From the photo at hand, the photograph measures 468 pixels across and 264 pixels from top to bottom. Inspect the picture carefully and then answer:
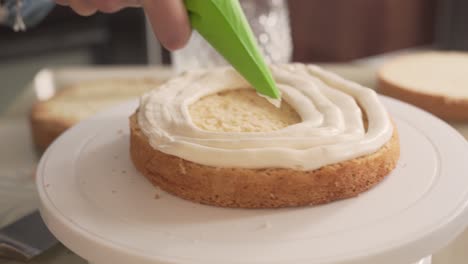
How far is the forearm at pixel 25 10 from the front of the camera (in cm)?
139

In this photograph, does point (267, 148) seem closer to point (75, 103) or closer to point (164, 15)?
point (164, 15)

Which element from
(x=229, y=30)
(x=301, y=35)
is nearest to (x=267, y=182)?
(x=229, y=30)

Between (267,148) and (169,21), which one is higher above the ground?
(169,21)

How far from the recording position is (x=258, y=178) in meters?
0.80

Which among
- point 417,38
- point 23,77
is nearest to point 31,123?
point 23,77

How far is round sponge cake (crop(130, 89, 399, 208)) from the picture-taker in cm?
80

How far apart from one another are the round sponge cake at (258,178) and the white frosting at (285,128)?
0.01 meters

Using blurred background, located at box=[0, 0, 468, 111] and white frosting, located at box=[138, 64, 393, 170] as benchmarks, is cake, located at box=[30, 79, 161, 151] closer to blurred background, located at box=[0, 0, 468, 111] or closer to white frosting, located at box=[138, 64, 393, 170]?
white frosting, located at box=[138, 64, 393, 170]

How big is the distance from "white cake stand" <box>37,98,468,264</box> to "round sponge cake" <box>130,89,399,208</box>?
1 cm

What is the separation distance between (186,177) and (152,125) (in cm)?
11

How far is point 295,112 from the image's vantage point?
94 cm

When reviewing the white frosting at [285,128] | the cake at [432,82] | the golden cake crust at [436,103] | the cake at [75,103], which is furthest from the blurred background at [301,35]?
the white frosting at [285,128]

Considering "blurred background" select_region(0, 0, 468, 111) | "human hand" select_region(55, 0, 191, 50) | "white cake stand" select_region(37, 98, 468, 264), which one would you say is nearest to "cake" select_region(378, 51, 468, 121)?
"white cake stand" select_region(37, 98, 468, 264)

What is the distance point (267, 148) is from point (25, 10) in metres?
0.88
